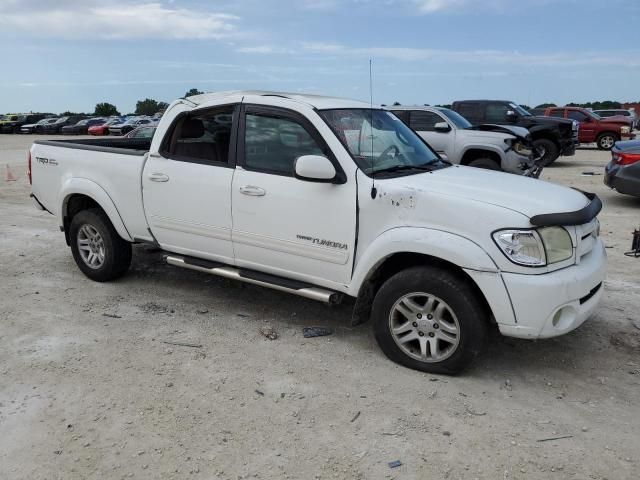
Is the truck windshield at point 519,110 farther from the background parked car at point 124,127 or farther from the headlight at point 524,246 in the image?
the background parked car at point 124,127

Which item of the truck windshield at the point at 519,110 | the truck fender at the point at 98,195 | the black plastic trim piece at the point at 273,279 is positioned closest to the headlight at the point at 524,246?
the black plastic trim piece at the point at 273,279

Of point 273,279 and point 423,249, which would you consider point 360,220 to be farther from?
point 273,279

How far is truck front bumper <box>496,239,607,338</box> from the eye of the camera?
3424mm

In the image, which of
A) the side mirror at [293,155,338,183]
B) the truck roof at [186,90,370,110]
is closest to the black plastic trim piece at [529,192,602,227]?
the side mirror at [293,155,338,183]

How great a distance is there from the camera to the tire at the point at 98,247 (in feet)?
18.1

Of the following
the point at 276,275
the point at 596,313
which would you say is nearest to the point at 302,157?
the point at 276,275

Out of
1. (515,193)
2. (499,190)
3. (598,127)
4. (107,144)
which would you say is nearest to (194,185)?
(499,190)

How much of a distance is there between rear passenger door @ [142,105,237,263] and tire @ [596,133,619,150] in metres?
21.1

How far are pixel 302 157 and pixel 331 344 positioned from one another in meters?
1.46

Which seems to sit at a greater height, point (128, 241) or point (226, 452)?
point (128, 241)

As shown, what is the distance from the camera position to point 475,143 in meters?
11.3

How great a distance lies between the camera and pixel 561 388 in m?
3.73

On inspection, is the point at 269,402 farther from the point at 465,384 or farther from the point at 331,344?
the point at 465,384

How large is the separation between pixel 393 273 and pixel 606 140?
2121 cm
